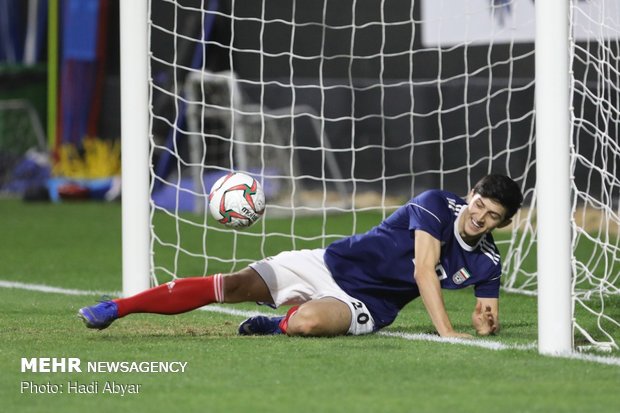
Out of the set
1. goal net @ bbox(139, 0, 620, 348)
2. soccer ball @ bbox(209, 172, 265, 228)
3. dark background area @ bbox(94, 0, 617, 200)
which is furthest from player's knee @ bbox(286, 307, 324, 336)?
dark background area @ bbox(94, 0, 617, 200)

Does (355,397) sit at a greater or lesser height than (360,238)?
lesser

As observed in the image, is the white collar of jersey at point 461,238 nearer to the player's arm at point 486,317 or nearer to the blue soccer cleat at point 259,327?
the player's arm at point 486,317

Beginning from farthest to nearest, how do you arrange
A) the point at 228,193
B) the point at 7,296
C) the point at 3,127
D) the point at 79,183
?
1. the point at 3,127
2. the point at 79,183
3. the point at 7,296
4. the point at 228,193

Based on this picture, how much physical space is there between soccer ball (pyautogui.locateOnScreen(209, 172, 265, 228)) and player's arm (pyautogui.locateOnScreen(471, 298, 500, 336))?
45.7 inches

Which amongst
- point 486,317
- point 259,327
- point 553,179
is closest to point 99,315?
point 259,327

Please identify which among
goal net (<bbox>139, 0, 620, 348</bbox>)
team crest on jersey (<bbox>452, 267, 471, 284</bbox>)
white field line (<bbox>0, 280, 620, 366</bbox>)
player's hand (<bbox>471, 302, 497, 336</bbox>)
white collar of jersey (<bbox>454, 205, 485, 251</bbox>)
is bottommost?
white field line (<bbox>0, 280, 620, 366</bbox>)

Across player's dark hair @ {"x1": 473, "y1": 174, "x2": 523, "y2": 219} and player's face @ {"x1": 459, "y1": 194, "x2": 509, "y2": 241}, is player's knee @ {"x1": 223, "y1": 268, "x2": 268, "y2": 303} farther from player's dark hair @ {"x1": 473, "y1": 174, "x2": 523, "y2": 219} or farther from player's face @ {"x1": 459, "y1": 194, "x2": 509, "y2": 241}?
player's dark hair @ {"x1": 473, "y1": 174, "x2": 523, "y2": 219}

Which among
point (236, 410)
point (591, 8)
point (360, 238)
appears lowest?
point (236, 410)

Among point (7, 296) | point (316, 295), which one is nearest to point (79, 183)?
point (7, 296)

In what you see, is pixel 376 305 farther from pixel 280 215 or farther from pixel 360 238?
pixel 280 215

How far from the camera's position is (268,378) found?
4.69 metres

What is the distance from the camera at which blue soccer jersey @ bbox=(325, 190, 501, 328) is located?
5.98 m

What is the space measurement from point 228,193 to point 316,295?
674 millimetres

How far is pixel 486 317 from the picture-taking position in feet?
19.6
